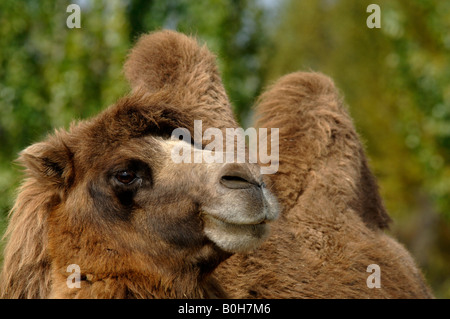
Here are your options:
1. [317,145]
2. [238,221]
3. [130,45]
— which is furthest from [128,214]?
[130,45]

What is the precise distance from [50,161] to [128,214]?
0.56 metres

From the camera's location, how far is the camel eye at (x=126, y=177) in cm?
386

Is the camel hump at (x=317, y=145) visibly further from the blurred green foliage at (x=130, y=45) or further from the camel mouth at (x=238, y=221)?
the blurred green foliage at (x=130, y=45)

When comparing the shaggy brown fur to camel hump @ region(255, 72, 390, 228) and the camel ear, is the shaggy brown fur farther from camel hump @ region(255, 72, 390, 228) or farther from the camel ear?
the camel ear

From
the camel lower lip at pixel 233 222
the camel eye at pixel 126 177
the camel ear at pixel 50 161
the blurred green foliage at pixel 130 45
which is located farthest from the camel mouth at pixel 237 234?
the blurred green foliage at pixel 130 45

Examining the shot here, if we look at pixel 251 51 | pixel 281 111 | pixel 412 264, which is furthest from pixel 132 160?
pixel 251 51

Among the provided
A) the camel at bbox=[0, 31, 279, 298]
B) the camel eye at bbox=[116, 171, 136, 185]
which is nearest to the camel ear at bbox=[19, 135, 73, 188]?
the camel at bbox=[0, 31, 279, 298]

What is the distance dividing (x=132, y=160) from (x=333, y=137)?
6.84 ft

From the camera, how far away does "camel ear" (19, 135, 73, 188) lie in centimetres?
397

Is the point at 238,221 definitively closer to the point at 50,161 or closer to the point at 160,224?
the point at 160,224

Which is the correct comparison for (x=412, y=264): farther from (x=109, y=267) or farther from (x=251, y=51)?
(x=251, y=51)

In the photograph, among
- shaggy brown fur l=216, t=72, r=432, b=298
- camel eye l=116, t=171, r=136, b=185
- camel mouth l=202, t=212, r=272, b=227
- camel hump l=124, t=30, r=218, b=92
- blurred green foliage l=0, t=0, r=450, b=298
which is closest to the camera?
camel mouth l=202, t=212, r=272, b=227

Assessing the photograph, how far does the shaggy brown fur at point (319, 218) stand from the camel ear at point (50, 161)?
1.17 m
